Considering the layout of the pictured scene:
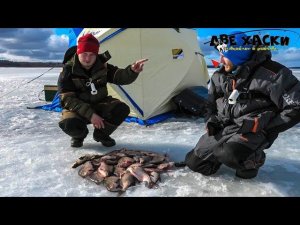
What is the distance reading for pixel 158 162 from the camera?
11.1 feet

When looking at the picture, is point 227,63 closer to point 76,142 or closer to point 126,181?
point 126,181

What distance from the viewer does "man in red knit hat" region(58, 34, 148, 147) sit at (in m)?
3.92

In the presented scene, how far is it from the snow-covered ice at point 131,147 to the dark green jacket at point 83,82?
0.52 m

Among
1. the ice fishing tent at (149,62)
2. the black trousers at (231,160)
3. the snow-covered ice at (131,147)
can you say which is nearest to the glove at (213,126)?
the black trousers at (231,160)

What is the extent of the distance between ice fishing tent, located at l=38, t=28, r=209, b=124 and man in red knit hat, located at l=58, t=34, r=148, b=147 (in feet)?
3.78

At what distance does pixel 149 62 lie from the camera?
5.46 meters

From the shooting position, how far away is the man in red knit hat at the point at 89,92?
3.92m

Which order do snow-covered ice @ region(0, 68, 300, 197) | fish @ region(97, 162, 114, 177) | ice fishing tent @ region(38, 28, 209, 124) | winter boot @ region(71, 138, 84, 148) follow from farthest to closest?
1. ice fishing tent @ region(38, 28, 209, 124)
2. winter boot @ region(71, 138, 84, 148)
3. fish @ region(97, 162, 114, 177)
4. snow-covered ice @ region(0, 68, 300, 197)

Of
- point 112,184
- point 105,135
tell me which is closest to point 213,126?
point 112,184

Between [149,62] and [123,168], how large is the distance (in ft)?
8.56

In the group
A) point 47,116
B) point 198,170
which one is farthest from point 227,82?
point 47,116

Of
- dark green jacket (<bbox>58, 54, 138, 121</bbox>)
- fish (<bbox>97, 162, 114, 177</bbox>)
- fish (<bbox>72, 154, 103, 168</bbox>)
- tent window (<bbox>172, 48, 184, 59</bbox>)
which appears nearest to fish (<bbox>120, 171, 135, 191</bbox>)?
fish (<bbox>97, 162, 114, 177</bbox>)

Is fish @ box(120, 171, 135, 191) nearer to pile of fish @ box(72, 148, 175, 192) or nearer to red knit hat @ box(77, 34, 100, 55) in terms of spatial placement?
pile of fish @ box(72, 148, 175, 192)

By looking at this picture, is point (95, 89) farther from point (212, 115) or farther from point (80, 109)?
point (212, 115)
